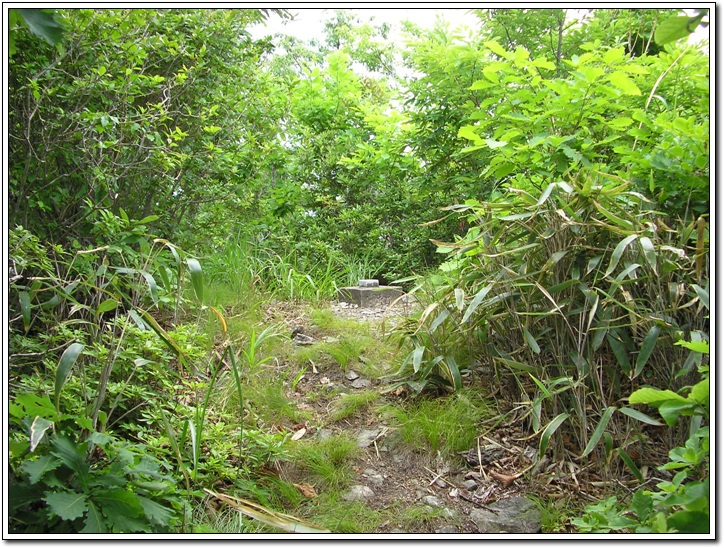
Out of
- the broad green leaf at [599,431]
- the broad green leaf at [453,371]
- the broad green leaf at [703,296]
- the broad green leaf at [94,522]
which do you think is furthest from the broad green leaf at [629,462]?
the broad green leaf at [94,522]

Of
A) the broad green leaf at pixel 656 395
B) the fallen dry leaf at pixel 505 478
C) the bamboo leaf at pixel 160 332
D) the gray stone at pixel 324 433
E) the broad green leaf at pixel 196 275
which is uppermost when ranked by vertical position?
the broad green leaf at pixel 196 275

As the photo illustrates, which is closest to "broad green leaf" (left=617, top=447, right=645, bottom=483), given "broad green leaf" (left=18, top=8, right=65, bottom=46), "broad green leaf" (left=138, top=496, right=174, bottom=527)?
"broad green leaf" (left=138, top=496, right=174, bottom=527)

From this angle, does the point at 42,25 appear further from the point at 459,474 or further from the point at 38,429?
the point at 459,474

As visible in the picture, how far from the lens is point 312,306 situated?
12.2 feet

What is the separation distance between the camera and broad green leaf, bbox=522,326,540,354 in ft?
6.46

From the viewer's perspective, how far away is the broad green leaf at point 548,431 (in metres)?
1.77

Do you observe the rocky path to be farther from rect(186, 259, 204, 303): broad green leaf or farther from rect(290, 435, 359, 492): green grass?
rect(186, 259, 204, 303): broad green leaf

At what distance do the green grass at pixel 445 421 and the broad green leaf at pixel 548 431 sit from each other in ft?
1.11

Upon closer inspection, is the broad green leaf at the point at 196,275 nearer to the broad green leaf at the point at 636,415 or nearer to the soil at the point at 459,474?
the soil at the point at 459,474
